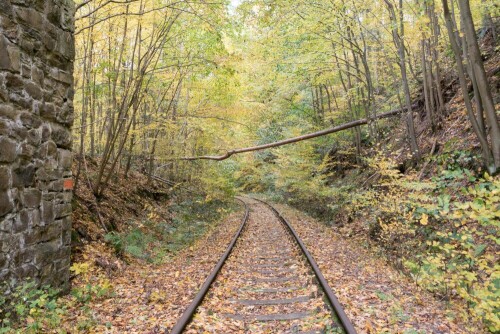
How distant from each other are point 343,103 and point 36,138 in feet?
54.1

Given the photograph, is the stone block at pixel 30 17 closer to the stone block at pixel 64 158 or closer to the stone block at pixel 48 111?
the stone block at pixel 48 111

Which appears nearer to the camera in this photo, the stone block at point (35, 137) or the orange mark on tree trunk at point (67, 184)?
the stone block at point (35, 137)

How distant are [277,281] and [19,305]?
405 centimetres

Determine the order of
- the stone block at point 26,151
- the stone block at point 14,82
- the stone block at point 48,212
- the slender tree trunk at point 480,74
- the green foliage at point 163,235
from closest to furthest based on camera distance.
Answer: the stone block at point 14,82 → the stone block at point 26,151 → the stone block at point 48,212 → the slender tree trunk at point 480,74 → the green foliage at point 163,235

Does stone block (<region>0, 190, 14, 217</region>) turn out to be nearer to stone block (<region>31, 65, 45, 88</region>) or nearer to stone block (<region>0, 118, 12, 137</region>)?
stone block (<region>0, 118, 12, 137</region>)

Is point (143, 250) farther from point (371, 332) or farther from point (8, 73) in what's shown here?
point (371, 332)

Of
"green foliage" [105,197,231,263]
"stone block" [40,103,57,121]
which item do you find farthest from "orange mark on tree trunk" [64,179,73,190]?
"green foliage" [105,197,231,263]

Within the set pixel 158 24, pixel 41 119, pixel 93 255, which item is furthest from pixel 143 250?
pixel 158 24

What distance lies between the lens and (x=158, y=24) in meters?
9.84

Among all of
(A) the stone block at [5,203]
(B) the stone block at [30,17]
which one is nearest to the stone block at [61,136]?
(A) the stone block at [5,203]

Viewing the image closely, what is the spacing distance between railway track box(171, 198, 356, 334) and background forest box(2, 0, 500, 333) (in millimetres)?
1655

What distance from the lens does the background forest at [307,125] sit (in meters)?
6.38

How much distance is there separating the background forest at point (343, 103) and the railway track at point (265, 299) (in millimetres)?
1771

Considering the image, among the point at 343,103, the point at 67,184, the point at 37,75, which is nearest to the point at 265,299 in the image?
the point at 67,184
